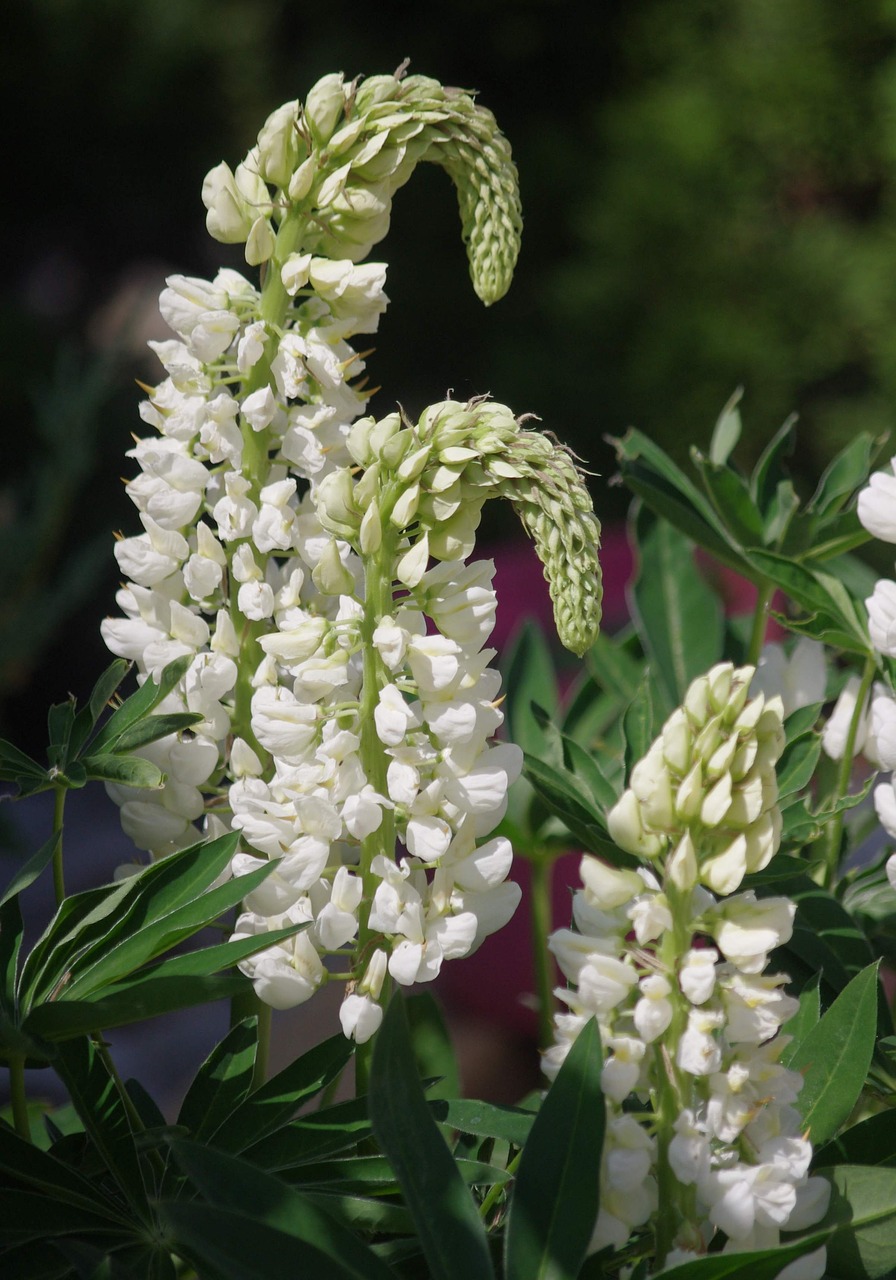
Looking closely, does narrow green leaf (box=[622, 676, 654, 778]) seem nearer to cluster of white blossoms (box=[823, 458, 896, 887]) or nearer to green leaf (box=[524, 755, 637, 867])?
green leaf (box=[524, 755, 637, 867])

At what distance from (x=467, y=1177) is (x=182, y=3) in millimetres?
3371

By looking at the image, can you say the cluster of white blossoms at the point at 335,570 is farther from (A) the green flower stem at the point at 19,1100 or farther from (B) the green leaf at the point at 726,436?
(B) the green leaf at the point at 726,436

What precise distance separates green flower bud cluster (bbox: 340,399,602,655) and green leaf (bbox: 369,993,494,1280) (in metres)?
0.15

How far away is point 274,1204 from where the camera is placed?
0.41 meters

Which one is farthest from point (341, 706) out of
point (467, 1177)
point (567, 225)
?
point (567, 225)

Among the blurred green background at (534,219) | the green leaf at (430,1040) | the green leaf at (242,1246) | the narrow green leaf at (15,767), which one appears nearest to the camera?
the green leaf at (242,1246)

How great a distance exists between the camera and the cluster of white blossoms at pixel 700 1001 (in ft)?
1.39

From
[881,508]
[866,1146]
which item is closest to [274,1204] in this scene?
[866,1146]

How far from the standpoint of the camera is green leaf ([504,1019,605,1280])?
43 cm

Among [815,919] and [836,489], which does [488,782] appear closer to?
[815,919]

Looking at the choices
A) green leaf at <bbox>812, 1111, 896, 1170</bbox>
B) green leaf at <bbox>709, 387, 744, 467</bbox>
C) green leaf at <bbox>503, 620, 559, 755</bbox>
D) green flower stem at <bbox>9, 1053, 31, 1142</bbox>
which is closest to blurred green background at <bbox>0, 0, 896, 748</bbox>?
green leaf at <bbox>503, 620, 559, 755</bbox>

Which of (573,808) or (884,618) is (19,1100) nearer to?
(573,808)

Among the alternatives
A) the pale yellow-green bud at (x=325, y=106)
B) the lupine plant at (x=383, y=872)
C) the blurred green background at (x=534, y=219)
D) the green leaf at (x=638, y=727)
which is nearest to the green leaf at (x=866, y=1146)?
the lupine plant at (x=383, y=872)

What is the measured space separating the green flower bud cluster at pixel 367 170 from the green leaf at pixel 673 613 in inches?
14.0
